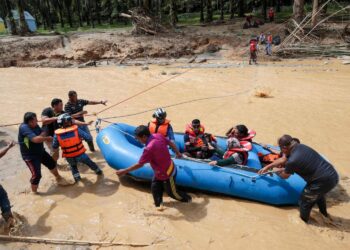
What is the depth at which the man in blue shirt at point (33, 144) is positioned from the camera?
16.0ft

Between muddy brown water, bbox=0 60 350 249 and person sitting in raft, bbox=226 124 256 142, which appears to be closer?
muddy brown water, bbox=0 60 350 249

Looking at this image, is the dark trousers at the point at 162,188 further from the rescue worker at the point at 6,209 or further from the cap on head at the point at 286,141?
the rescue worker at the point at 6,209

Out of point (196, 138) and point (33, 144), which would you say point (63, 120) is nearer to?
point (33, 144)

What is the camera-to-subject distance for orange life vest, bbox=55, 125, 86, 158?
204 inches

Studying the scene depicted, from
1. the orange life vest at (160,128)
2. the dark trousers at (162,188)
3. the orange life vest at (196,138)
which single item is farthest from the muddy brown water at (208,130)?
the orange life vest at (160,128)

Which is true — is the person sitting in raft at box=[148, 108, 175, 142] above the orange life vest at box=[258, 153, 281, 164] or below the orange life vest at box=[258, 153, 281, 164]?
above

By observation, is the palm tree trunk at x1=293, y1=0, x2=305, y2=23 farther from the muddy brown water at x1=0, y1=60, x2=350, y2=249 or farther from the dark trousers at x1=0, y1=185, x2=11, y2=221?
the dark trousers at x1=0, y1=185, x2=11, y2=221

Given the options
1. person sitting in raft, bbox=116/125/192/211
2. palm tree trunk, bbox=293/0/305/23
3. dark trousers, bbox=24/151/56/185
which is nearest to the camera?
person sitting in raft, bbox=116/125/192/211

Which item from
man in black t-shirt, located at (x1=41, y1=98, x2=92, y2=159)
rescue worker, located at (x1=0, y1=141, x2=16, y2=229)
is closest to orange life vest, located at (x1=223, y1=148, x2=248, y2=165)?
man in black t-shirt, located at (x1=41, y1=98, x2=92, y2=159)

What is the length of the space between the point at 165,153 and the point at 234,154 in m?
1.39

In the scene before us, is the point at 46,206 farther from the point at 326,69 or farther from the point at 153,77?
the point at 326,69

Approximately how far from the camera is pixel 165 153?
14.6 ft

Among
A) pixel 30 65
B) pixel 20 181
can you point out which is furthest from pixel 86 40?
pixel 20 181

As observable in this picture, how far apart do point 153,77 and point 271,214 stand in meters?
10.4
